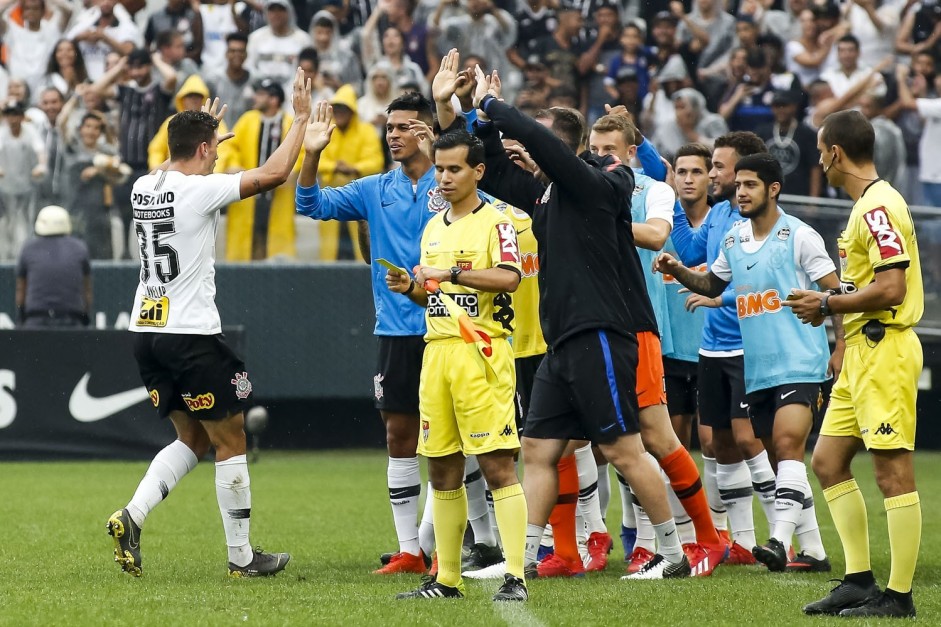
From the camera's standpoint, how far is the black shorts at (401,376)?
8.11 metres

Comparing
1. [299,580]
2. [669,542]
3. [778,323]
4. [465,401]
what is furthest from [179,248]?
[778,323]

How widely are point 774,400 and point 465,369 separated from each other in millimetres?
2466

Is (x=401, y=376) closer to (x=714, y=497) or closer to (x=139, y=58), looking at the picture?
(x=714, y=497)

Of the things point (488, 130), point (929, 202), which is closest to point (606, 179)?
point (488, 130)

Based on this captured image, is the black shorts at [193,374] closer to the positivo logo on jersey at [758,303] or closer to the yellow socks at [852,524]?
the positivo logo on jersey at [758,303]

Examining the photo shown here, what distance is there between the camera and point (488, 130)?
23.9ft

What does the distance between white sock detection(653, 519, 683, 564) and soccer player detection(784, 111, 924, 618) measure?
41.0 inches

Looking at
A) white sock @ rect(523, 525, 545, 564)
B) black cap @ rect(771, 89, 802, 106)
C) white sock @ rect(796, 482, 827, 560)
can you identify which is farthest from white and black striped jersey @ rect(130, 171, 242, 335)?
black cap @ rect(771, 89, 802, 106)

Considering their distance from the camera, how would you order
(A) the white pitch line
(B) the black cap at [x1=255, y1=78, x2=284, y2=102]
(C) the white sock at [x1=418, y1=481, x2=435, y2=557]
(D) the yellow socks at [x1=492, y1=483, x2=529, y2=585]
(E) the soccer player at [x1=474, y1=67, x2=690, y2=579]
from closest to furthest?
(A) the white pitch line, (D) the yellow socks at [x1=492, y1=483, x2=529, y2=585], (E) the soccer player at [x1=474, y1=67, x2=690, y2=579], (C) the white sock at [x1=418, y1=481, x2=435, y2=557], (B) the black cap at [x1=255, y1=78, x2=284, y2=102]

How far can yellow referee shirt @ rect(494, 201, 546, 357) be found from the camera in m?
8.22

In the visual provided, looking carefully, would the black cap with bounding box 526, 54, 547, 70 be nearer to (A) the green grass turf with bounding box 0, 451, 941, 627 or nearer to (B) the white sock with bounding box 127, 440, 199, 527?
(A) the green grass turf with bounding box 0, 451, 941, 627

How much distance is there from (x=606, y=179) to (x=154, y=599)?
9.66ft

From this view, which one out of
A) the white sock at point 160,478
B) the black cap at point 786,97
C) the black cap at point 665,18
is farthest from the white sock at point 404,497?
the black cap at point 665,18

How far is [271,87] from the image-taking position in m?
15.5
